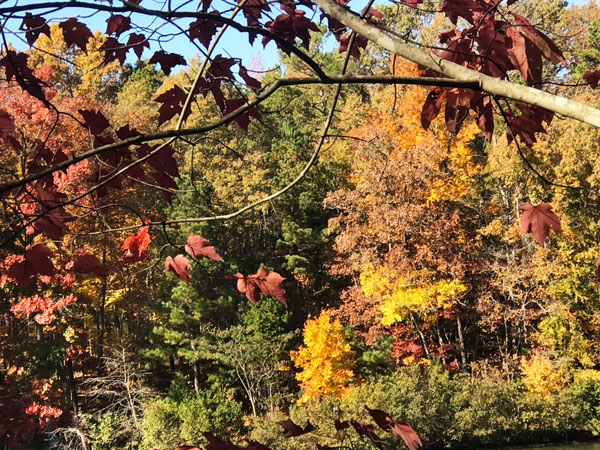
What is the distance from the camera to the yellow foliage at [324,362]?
11797 mm

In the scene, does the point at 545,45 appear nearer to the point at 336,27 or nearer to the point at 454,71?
the point at 454,71

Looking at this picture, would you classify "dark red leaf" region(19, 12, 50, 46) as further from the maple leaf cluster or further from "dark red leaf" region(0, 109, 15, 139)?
the maple leaf cluster

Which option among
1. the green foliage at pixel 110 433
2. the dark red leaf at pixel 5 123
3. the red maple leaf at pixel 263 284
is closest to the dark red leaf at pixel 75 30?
the dark red leaf at pixel 5 123

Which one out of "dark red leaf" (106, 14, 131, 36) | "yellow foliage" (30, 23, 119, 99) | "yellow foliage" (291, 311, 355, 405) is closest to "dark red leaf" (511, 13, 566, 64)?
"dark red leaf" (106, 14, 131, 36)

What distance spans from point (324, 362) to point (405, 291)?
2560 millimetres

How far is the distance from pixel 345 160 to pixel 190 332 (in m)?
7.77

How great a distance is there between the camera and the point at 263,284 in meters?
0.92

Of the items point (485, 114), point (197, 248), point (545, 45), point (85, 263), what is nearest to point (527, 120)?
point (485, 114)

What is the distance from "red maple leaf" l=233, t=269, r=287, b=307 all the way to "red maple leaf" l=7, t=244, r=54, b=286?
35 cm

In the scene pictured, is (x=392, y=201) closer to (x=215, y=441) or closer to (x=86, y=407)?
(x=86, y=407)

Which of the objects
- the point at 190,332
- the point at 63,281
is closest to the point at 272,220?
the point at 190,332

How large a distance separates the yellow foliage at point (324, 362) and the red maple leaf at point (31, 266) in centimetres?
1128

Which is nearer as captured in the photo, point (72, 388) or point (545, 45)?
point (545, 45)

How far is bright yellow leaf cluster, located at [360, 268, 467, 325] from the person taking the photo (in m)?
11.7
